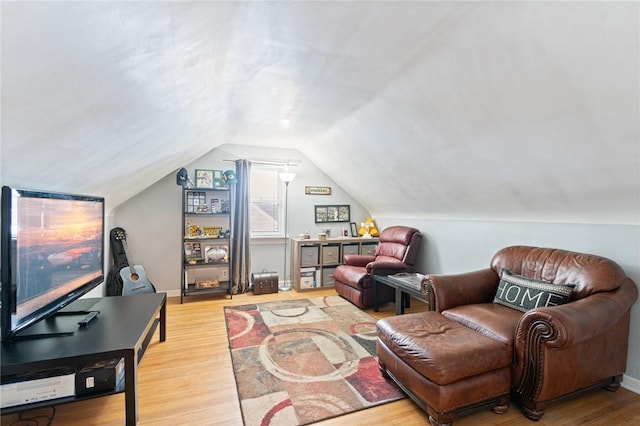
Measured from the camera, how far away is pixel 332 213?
17.5 feet

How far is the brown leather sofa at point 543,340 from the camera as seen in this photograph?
1.70m

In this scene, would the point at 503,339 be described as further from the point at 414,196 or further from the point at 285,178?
the point at 285,178

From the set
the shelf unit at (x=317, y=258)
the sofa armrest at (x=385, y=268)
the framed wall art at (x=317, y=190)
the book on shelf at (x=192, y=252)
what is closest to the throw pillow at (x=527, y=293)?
the sofa armrest at (x=385, y=268)

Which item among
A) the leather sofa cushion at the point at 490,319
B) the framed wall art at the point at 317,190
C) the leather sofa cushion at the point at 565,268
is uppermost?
the framed wall art at the point at 317,190

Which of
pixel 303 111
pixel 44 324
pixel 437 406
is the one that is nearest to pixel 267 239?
pixel 303 111

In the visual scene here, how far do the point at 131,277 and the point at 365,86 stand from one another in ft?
11.8

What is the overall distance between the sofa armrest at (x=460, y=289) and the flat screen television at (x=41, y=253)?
2.68 metres

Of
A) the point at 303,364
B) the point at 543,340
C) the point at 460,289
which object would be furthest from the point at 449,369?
the point at 303,364

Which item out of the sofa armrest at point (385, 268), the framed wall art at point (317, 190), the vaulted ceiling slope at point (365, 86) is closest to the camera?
the vaulted ceiling slope at point (365, 86)

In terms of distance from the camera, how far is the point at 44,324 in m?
1.85

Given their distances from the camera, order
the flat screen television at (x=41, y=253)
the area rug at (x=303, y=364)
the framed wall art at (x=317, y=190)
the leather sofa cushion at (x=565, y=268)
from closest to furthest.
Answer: the flat screen television at (x=41, y=253) → the area rug at (x=303, y=364) → the leather sofa cushion at (x=565, y=268) → the framed wall art at (x=317, y=190)

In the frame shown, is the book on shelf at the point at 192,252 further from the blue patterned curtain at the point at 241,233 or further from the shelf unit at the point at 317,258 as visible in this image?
the shelf unit at the point at 317,258

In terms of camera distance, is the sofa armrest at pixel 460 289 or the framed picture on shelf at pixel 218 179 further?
the framed picture on shelf at pixel 218 179

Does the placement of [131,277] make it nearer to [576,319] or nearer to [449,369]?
[449,369]
